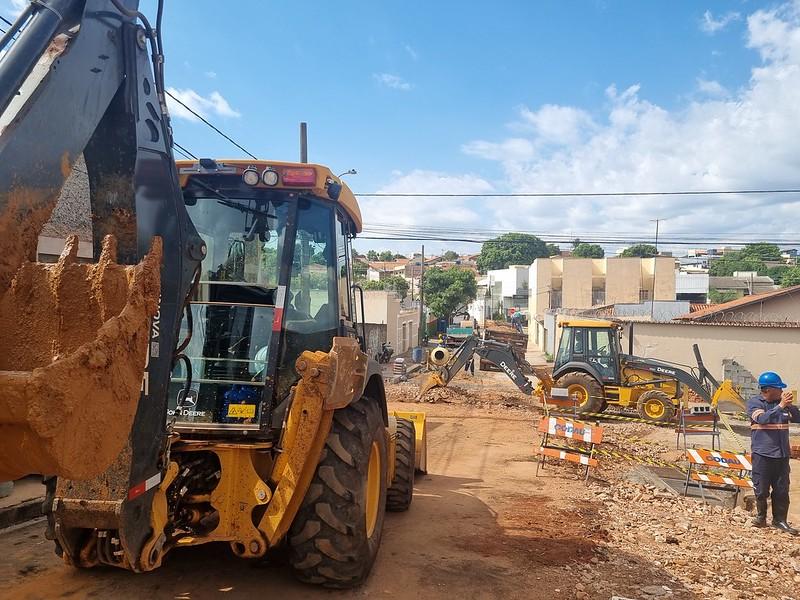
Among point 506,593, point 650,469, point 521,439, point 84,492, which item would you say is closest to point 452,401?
point 521,439

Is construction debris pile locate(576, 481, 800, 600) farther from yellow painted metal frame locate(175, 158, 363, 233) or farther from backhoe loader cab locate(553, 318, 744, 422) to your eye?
backhoe loader cab locate(553, 318, 744, 422)

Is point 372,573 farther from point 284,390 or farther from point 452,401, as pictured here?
point 452,401

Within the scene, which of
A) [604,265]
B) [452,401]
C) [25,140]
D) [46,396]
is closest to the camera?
[46,396]

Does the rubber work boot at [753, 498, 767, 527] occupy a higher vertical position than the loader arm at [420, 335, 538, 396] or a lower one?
lower

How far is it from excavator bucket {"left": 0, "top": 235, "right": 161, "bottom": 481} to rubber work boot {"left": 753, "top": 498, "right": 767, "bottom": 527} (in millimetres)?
6586

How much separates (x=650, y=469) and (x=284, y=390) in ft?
23.9

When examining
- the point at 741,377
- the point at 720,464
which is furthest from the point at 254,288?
the point at 741,377

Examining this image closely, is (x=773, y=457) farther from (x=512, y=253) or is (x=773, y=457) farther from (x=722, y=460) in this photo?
(x=512, y=253)

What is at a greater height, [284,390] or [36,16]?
[36,16]

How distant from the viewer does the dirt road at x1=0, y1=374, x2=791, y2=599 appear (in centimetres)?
387

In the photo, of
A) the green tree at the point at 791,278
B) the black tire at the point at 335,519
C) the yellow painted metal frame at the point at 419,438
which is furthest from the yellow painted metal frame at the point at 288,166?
the green tree at the point at 791,278

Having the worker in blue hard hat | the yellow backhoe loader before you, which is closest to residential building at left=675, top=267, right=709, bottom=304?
the worker in blue hard hat

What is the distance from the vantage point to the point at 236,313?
3938 millimetres

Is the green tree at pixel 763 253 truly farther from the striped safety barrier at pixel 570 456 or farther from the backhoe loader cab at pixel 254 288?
the backhoe loader cab at pixel 254 288
